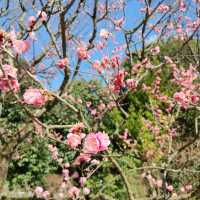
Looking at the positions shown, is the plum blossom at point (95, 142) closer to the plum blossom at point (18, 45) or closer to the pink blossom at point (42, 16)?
the plum blossom at point (18, 45)

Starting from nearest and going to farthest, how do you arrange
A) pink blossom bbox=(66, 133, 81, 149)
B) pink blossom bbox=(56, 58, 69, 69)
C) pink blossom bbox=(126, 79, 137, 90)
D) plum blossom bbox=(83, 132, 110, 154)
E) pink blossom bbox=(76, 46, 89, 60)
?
plum blossom bbox=(83, 132, 110, 154)
pink blossom bbox=(66, 133, 81, 149)
pink blossom bbox=(56, 58, 69, 69)
pink blossom bbox=(76, 46, 89, 60)
pink blossom bbox=(126, 79, 137, 90)

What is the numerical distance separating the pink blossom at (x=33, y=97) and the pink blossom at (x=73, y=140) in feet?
0.71

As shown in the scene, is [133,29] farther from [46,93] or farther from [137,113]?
[137,113]

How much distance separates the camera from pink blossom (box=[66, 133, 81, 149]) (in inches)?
101

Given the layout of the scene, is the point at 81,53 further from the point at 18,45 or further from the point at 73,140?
the point at 73,140

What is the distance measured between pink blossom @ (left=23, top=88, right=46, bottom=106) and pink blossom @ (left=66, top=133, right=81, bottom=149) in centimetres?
22

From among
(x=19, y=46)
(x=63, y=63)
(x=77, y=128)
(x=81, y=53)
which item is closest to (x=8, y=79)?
(x=19, y=46)

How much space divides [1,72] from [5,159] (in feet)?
9.78

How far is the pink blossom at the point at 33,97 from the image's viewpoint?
8.22ft

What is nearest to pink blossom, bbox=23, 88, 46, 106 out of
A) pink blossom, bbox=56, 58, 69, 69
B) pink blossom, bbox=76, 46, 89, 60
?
pink blossom, bbox=56, 58, 69, 69

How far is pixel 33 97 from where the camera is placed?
2523mm

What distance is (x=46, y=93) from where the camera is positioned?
102 inches

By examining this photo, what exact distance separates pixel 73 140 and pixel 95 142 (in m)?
0.20

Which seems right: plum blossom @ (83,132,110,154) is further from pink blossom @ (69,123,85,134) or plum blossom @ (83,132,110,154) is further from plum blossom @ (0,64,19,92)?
plum blossom @ (0,64,19,92)
